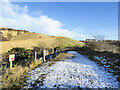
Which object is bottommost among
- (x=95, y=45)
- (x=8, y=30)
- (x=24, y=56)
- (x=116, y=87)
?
(x=116, y=87)

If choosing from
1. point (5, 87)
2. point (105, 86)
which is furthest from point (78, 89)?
point (5, 87)

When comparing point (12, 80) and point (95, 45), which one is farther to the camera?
point (95, 45)

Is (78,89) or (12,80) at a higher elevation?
(12,80)

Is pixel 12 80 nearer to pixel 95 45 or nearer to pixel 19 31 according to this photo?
pixel 95 45

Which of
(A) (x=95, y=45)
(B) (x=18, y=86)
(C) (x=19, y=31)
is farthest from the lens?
(C) (x=19, y=31)

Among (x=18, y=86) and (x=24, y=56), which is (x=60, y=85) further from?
(x=24, y=56)

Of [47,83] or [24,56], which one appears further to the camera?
[24,56]

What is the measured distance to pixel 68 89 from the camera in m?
2.68

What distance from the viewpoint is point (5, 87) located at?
258 centimetres

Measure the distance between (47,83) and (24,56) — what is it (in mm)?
4378

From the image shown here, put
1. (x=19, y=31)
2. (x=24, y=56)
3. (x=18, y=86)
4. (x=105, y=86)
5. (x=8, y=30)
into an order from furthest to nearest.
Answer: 1. (x=19, y=31)
2. (x=8, y=30)
3. (x=24, y=56)
4. (x=105, y=86)
5. (x=18, y=86)

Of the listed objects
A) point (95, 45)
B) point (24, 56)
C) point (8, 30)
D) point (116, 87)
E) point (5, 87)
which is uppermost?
point (8, 30)

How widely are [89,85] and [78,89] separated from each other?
617 millimetres

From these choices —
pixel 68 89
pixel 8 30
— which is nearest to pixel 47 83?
pixel 68 89
